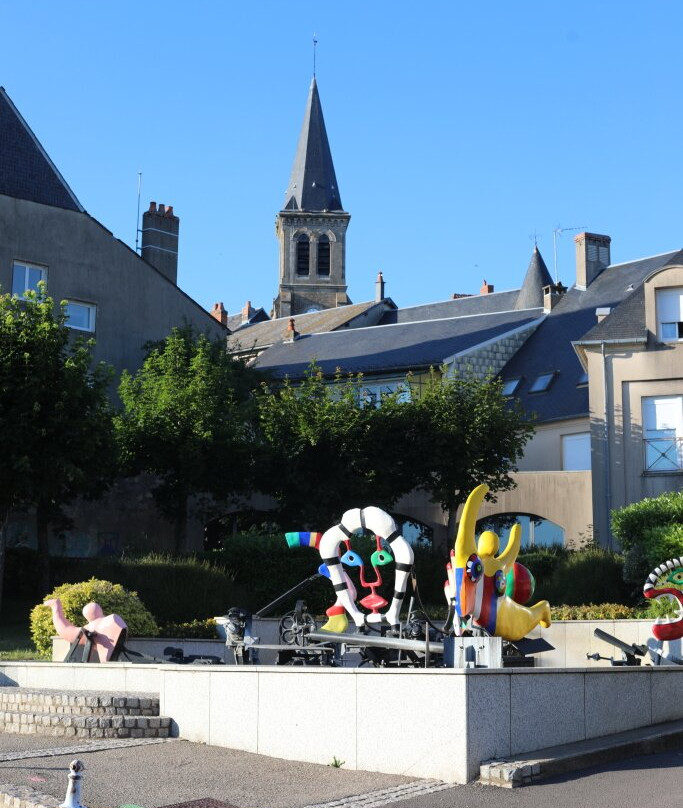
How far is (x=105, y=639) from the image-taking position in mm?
16953

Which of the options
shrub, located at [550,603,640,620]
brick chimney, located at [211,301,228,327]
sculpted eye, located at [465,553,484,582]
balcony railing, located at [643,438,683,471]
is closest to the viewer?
sculpted eye, located at [465,553,484,582]

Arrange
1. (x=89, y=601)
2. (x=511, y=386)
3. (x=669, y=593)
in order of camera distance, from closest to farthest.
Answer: (x=669, y=593), (x=89, y=601), (x=511, y=386)

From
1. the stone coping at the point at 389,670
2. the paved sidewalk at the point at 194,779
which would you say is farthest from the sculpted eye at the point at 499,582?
the paved sidewalk at the point at 194,779

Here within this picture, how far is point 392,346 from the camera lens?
4891cm

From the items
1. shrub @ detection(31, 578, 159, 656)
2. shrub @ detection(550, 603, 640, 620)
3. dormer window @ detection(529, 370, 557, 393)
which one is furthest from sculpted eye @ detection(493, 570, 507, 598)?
dormer window @ detection(529, 370, 557, 393)

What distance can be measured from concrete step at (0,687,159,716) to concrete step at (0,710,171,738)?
223mm

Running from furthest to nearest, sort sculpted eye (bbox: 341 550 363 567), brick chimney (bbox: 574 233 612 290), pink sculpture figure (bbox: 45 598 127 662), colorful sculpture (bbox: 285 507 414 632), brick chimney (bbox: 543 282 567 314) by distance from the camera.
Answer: brick chimney (bbox: 574 233 612 290), brick chimney (bbox: 543 282 567 314), sculpted eye (bbox: 341 550 363 567), colorful sculpture (bbox: 285 507 414 632), pink sculpture figure (bbox: 45 598 127 662)

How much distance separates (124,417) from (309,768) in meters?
22.6

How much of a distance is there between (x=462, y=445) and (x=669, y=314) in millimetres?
6816

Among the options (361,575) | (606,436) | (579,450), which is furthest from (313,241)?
(361,575)

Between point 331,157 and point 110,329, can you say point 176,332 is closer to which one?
point 110,329

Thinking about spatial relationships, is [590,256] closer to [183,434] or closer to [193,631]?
[183,434]

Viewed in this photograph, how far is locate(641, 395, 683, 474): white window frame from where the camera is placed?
104 feet

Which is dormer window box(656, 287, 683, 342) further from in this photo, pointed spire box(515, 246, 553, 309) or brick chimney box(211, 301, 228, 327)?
brick chimney box(211, 301, 228, 327)
